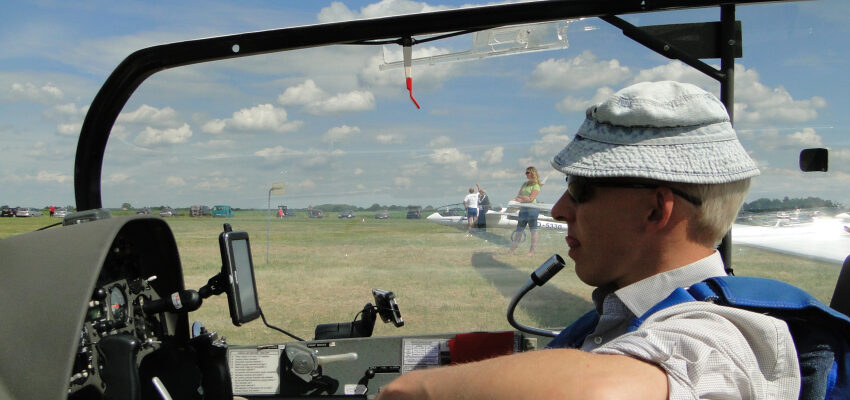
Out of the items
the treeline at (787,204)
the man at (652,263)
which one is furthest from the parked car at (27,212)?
the treeline at (787,204)

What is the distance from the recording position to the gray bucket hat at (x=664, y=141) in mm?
924

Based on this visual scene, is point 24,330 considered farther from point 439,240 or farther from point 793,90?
point 793,90

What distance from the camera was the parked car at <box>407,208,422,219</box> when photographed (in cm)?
184

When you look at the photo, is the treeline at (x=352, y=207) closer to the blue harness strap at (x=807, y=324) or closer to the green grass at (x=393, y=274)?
the green grass at (x=393, y=274)

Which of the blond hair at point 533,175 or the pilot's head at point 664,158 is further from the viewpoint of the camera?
the blond hair at point 533,175

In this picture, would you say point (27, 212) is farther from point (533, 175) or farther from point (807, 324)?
point (807, 324)

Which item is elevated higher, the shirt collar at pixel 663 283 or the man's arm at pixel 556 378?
the shirt collar at pixel 663 283

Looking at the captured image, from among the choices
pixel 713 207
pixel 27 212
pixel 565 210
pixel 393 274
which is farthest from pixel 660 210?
pixel 27 212

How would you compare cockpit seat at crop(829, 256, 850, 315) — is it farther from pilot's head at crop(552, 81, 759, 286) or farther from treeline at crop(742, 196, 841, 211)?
Answer: pilot's head at crop(552, 81, 759, 286)

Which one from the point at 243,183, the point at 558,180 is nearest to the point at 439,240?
the point at 558,180

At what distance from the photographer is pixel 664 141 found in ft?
3.05

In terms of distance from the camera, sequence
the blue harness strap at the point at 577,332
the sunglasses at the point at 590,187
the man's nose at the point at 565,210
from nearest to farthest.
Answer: the sunglasses at the point at 590,187 < the man's nose at the point at 565,210 < the blue harness strap at the point at 577,332

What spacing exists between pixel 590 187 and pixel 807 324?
0.36 metres

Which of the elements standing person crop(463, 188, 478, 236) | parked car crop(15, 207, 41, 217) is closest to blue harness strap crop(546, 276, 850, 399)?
standing person crop(463, 188, 478, 236)
